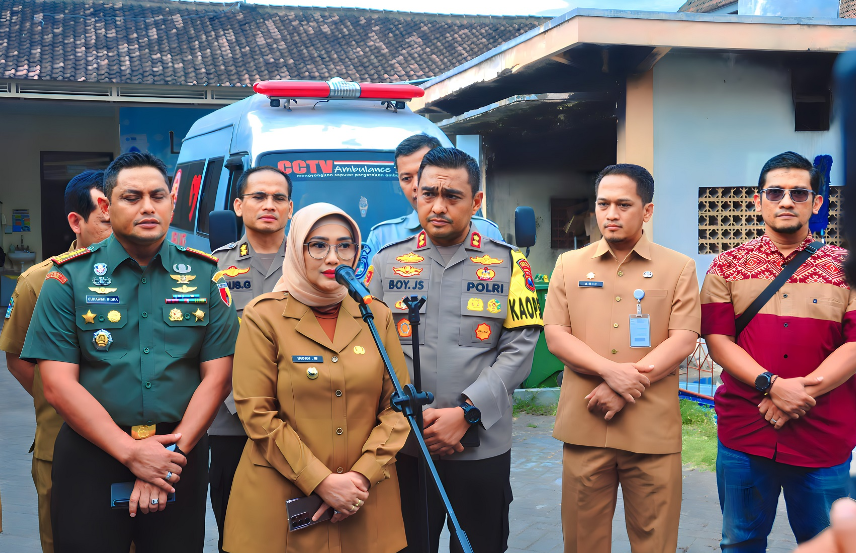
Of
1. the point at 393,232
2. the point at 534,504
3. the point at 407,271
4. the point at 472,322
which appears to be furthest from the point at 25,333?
the point at 534,504

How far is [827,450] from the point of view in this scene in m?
3.25

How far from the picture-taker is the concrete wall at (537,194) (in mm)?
13055

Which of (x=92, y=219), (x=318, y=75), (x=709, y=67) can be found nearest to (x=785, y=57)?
(x=709, y=67)

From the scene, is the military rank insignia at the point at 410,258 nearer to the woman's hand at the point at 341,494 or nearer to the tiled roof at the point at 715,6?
the woman's hand at the point at 341,494

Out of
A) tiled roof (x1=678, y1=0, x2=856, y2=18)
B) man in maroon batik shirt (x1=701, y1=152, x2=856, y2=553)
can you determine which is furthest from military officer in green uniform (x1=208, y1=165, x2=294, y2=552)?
tiled roof (x1=678, y1=0, x2=856, y2=18)

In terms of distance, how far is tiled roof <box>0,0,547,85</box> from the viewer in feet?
56.4

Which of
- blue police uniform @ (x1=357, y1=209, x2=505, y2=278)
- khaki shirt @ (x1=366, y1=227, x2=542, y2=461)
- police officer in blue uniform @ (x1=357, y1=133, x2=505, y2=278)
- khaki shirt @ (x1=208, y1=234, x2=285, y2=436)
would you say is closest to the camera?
khaki shirt @ (x1=366, y1=227, x2=542, y2=461)

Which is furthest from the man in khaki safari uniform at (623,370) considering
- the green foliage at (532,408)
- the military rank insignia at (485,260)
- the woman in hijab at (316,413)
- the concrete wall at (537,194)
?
the concrete wall at (537,194)

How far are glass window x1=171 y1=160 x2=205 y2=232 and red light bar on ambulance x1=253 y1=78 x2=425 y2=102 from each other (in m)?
1.57

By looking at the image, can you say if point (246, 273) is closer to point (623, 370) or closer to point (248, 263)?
point (248, 263)

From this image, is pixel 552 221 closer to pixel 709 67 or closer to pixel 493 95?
pixel 493 95

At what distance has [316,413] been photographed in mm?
2730

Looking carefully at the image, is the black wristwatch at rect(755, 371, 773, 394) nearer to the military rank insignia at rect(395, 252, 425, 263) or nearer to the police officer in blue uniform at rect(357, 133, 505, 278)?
the military rank insignia at rect(395, 252, 425, 263)

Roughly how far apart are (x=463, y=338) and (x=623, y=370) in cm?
68
